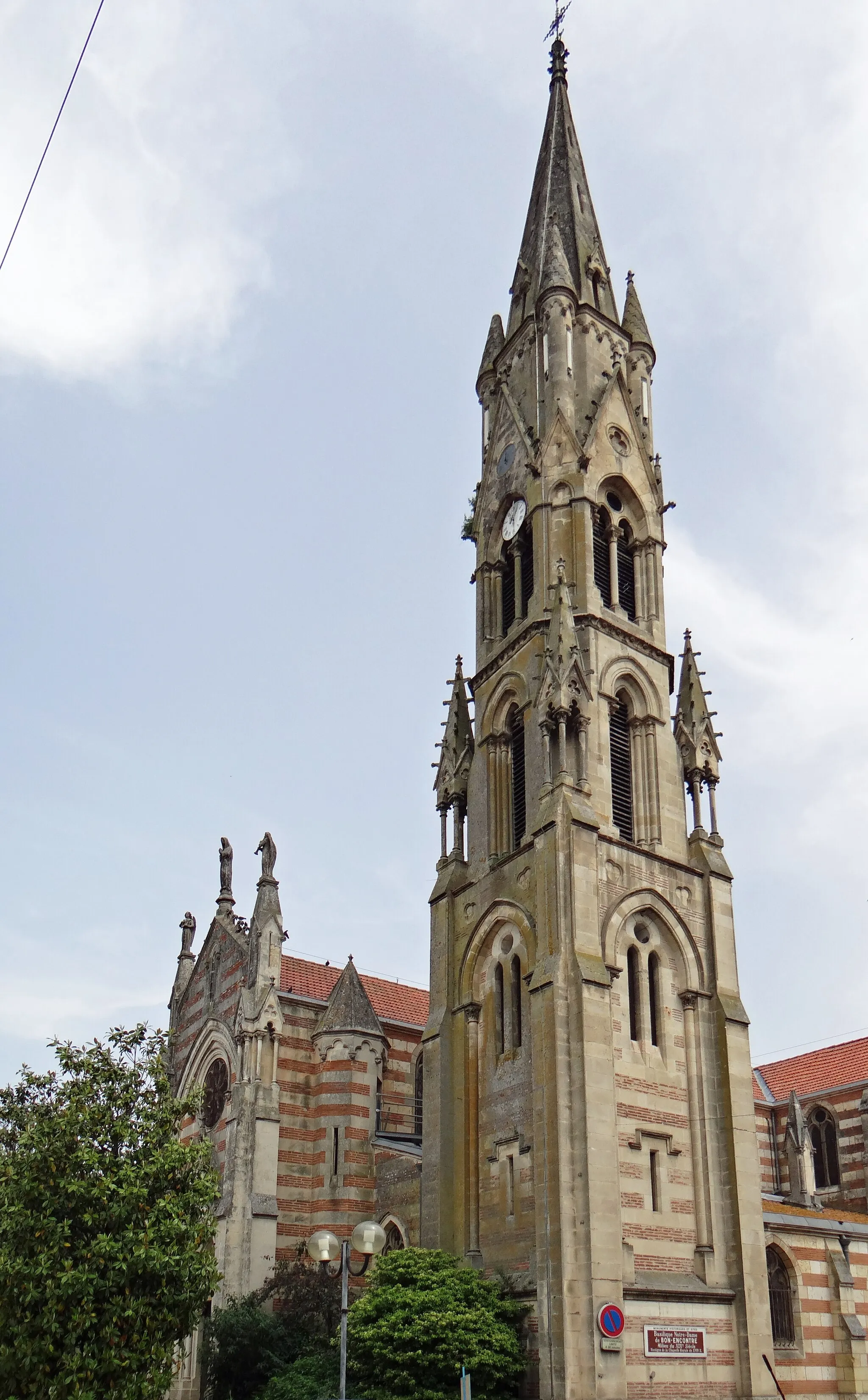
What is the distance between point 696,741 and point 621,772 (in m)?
2.66

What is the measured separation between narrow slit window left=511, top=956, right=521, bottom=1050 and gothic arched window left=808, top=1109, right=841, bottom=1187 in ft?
65.3

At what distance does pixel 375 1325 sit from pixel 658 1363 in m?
6.10

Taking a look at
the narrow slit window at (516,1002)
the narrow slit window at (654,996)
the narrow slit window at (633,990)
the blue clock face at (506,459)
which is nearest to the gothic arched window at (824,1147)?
the narrow slit window at (654,996)

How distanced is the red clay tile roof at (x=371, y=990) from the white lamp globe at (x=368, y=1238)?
2186 cm

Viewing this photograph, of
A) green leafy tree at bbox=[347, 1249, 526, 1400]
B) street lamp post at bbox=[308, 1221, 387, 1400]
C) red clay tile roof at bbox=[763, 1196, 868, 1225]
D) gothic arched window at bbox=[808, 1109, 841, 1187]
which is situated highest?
gothic arched window at bbox=[808, 1109, 841, 1187]

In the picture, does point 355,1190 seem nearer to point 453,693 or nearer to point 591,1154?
point 591,1154

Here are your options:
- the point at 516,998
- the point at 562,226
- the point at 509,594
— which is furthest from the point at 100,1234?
the point at 562,226

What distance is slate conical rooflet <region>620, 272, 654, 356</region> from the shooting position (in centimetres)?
4122

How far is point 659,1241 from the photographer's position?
1109 inches

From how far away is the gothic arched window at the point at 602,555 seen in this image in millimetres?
35781

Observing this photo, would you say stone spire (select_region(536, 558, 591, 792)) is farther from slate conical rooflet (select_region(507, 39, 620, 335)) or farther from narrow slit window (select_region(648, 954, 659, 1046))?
slate conical rooflet (select_region(507, 39, 620, 335))

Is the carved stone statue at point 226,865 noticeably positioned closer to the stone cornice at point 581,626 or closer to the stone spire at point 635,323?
the stone cornice at point 581,626

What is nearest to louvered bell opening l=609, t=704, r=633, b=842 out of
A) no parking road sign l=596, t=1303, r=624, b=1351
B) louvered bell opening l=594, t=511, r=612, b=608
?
louvered bell opening l=594, t=511, r=612, b=608

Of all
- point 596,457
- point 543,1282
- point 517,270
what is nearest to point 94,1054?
point 543,1282
